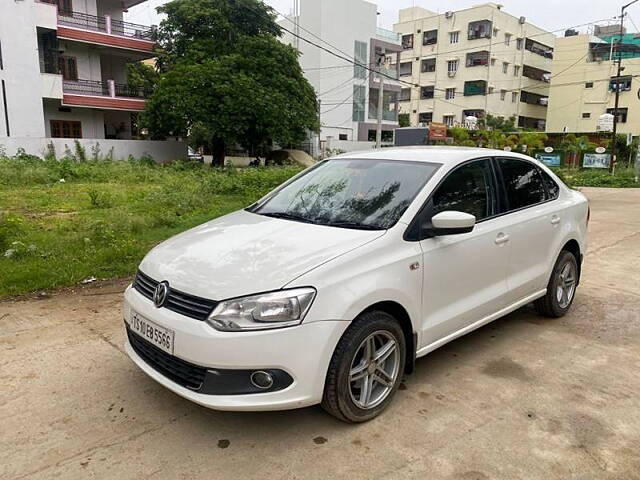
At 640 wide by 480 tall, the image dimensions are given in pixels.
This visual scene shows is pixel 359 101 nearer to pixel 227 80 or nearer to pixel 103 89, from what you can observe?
pixel 227 80

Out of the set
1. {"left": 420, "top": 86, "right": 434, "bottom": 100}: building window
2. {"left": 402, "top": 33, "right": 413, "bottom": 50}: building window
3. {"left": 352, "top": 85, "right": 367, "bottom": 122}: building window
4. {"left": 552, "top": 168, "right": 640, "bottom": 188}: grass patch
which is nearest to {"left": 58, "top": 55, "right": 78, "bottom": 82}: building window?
{"left": 352, "top": 85, "right": 367, "bottom": 122}: building window

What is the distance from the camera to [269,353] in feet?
8.19

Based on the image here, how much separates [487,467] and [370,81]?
1684 inches

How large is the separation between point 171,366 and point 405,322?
140cm

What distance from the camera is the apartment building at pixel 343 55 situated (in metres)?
39.2

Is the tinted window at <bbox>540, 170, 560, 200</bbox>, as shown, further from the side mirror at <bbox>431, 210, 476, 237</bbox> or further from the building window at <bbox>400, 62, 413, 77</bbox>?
the building window at <bbox>400, 62, 413, 77</bbox>

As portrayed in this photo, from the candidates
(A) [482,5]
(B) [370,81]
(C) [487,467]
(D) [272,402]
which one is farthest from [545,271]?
(A) [482,5]

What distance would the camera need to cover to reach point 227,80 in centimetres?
2469

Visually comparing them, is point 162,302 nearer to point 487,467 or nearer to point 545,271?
point 487,467

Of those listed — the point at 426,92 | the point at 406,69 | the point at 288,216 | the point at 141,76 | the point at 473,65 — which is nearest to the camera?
the point at 288,216

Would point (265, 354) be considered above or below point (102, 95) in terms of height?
below

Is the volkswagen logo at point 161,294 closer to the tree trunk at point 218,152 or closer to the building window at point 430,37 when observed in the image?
the tree trunk at point 218,152

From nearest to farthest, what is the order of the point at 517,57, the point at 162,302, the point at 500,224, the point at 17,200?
the point at 162,302 < the point at 500,224 < the point at 17,200 < the point at 517,57

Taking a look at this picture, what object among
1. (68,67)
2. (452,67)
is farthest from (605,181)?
(452,67)
